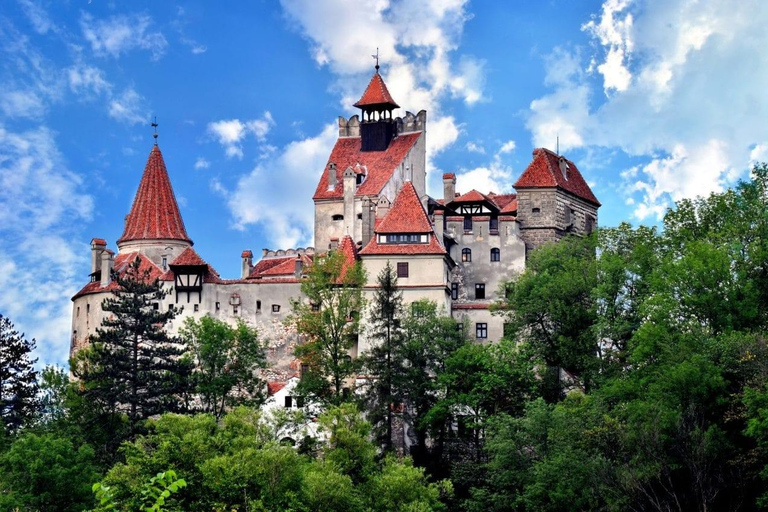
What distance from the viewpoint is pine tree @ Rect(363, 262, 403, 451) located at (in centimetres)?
6159

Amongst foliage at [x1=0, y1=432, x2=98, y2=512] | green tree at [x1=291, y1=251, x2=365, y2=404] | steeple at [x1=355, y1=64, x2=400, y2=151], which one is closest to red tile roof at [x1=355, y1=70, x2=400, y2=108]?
steeple at [x1=355, y1=64, x2=400, y2=151]

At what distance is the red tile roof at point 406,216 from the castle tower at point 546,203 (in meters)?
7.57

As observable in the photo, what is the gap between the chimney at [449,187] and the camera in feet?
259

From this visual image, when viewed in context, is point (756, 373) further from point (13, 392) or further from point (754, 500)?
point (13, 392)

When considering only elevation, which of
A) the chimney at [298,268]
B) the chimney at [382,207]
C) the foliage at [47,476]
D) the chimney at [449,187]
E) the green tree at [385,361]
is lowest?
the foliage at [47,476]

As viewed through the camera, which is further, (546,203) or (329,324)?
(546,203)

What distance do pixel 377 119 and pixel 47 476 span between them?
34.5 m

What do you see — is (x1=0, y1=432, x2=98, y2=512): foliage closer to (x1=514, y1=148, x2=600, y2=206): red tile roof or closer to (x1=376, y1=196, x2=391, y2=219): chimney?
(x1=376, y1=196, x2=391, y2=219): chimney

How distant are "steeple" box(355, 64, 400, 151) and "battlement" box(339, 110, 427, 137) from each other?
47 cm

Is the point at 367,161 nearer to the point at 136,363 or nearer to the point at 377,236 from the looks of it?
the point at 377,236

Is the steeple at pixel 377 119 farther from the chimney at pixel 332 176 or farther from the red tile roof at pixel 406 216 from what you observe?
the red tile roof at pixel 406 216

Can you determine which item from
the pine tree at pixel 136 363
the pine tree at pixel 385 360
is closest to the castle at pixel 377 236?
the pine tree at pixel 385 360

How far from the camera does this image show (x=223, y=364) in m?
66.6

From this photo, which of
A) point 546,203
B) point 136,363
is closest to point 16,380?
point 136,363
